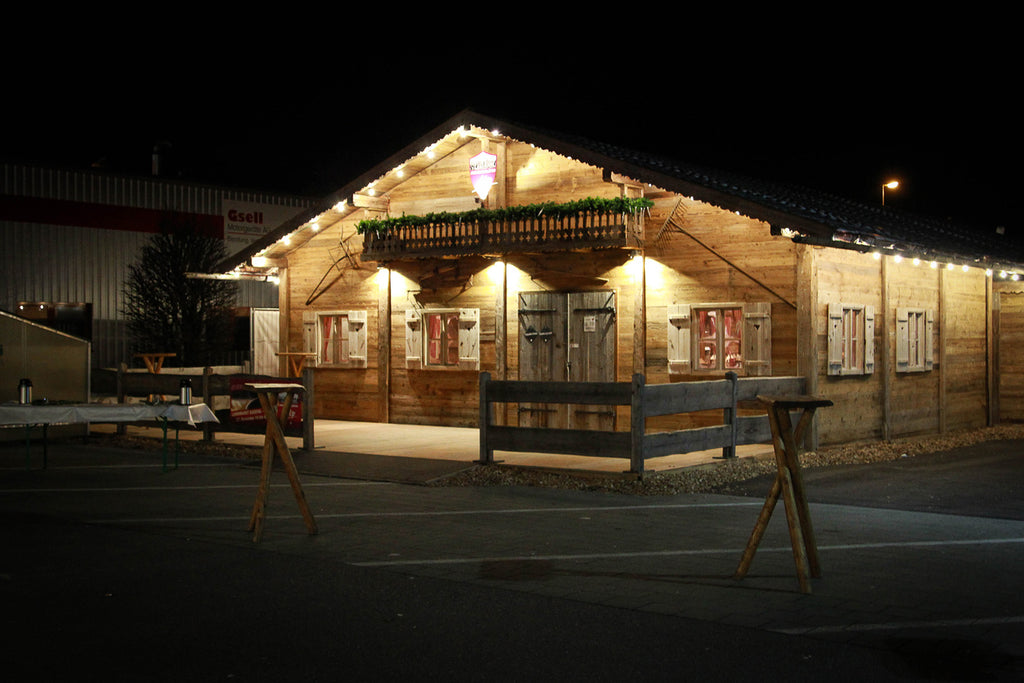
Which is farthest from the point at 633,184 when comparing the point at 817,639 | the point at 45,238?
the point at 45,238

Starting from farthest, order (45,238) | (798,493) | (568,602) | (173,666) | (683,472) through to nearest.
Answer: (45,238)
(683,472)
(798,493)
(568,602)
(173,666)

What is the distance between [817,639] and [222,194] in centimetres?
2747

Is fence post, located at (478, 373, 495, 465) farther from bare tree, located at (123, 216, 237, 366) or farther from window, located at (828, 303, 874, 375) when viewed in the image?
bare tree, located at (123, 216, 237, 366)

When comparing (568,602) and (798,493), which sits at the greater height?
(798,493)

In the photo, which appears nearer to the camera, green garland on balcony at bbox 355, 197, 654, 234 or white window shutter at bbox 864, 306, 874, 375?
white window shutter at bbox 864, 306, 874, 375

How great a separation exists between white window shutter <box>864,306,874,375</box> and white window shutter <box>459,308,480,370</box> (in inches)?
253

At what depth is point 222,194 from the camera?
30.7m

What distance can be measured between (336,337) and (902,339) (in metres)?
10.3

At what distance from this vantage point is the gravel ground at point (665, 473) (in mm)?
11875

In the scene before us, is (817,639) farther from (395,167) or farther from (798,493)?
(395,167)

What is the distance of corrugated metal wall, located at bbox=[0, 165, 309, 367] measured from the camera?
25.5 metres

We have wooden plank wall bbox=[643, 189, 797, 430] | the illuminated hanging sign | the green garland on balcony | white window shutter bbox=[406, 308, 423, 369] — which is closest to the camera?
wooden plank wall bbox=[643, 189, 797, 430]

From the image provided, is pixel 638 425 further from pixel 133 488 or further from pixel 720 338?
pixel 133 488

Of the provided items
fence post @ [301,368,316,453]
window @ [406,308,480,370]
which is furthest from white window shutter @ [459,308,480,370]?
fence post @ [301,368,316,453]
